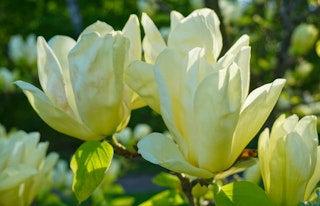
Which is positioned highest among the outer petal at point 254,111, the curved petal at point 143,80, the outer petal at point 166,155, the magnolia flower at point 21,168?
the curved petal at point 143,80

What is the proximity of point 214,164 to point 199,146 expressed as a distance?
0.03 m

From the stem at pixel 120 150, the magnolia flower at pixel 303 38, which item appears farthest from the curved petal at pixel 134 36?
the magnolia flower at pixel 303 38

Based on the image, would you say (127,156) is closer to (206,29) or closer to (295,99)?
(206,29)

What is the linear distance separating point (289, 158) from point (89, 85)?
224mm

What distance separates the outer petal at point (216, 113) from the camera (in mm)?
544

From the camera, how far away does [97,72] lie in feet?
2.04

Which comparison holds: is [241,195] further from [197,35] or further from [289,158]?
[197,35]

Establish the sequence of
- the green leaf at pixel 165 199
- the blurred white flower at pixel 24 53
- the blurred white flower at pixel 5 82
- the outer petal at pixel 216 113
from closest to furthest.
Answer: the outer petal at pixel 216 113
the green leaf at pixel 165 199
the blurred white flower at pixel 24 53
the blurred white flower at pixel 5 82

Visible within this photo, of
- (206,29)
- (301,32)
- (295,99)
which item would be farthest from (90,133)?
(295,99)

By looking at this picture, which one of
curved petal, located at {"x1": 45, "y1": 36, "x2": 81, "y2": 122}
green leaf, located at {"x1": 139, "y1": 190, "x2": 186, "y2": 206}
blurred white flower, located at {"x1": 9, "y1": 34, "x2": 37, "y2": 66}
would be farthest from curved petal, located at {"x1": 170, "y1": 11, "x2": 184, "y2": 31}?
blurred white flower, located at {"x1": 9, "y1": 34, "x2": 37, "y2": 66}

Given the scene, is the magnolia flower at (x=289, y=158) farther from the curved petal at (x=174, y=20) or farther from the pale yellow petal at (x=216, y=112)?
the curved petal at (x=174, y=20)

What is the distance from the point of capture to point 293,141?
575mm

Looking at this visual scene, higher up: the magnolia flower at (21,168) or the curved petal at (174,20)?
the curved petal at (174,20)

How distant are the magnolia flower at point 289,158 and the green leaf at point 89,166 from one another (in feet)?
0.56
